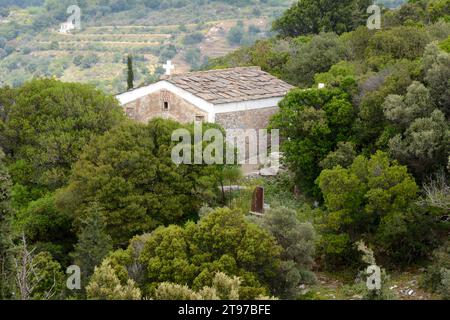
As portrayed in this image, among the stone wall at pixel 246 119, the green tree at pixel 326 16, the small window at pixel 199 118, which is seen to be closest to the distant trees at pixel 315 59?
the stone wall at pixel 246 119

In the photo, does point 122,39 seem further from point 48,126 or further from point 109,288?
point 109,288

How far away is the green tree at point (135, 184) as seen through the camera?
30297mm

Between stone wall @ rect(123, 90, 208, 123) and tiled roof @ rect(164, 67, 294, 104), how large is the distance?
749mm

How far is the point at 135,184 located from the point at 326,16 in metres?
32.3

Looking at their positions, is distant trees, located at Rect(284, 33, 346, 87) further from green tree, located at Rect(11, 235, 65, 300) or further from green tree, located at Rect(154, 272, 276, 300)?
green tree, located at Rect(154, 272, 276, 300)

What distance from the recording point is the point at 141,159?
31.3 meters

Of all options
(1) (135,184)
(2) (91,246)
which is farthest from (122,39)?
(2) (91,246)

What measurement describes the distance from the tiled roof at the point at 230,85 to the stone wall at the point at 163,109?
2.46ft

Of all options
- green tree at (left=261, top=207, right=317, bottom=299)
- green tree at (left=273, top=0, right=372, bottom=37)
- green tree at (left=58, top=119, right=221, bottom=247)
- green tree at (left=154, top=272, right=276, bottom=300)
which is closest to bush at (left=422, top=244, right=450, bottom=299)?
green tree at (left=261, top=207, right=317, bottom=299)

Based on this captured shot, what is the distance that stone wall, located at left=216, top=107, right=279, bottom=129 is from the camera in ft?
125

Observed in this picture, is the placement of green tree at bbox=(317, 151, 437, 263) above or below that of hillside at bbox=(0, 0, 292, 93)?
above

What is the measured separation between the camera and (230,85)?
40812 mm

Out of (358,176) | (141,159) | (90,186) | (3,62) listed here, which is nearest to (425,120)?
(358,176)

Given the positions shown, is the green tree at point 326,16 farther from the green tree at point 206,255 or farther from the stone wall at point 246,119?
the green tree at point 206,255
